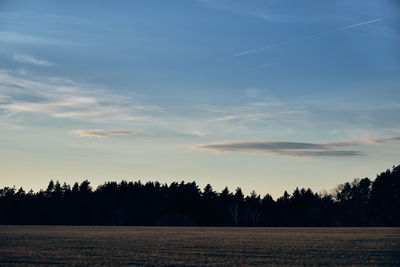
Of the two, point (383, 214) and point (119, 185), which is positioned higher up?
point (119, 185)

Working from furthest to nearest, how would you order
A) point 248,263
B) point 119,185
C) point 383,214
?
1. point 119,185
2. point 383,214
3. point 248,263

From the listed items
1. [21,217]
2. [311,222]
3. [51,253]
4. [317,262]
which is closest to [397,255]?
[317,262]

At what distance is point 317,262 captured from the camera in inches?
1204

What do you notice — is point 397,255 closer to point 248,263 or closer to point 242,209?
point 248,263

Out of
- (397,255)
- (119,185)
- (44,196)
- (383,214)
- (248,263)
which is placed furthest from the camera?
(119,185)

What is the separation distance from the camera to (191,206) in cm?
17100

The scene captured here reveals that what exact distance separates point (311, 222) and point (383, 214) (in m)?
27.9

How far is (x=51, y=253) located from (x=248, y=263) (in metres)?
15.6

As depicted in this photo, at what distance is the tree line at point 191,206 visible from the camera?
154m

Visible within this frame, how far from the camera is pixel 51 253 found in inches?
1403

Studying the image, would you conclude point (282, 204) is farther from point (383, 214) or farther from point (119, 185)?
point (119, 185)

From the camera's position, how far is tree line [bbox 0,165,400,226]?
504ft

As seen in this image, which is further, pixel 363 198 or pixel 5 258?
pixel 363 198

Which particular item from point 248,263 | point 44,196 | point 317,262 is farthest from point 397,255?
point 44,196
